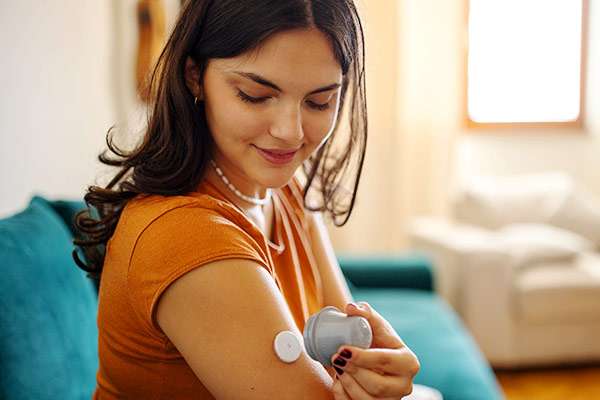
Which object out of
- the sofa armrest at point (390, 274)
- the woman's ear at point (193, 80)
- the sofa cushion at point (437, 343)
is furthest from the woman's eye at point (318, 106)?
the sofa armrest at point (390, 274)

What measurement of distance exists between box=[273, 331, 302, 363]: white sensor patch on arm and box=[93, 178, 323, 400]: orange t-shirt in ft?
0.29

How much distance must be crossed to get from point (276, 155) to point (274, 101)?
8 centimetres

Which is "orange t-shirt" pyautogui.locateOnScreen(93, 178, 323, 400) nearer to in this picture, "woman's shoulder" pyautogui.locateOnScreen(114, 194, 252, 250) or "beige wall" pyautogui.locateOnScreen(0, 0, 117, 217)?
"woman's shoulder" pyautogui.locateOnScreen(114, 194, 252, 250)

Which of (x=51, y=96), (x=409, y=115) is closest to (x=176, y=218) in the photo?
(x=51, y=96)

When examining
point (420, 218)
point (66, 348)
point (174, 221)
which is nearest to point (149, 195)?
point (174, 221)

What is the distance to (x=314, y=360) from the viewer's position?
916 millimetres

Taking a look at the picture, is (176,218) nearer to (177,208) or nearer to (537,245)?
(177,208)

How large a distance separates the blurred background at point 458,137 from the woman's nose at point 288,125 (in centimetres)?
100

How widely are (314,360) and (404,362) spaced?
0.11m

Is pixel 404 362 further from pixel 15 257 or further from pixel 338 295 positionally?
pixel 15 257

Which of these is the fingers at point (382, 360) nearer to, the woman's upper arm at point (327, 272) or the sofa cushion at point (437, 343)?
the woman's upper arm at point (327, 272)

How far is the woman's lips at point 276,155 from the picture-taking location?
38.4 inches

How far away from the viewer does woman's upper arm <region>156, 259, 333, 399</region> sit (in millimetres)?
834

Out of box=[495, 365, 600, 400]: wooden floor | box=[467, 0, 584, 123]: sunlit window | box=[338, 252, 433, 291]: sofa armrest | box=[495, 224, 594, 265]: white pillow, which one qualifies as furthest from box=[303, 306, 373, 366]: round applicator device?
box=[467, 0, 584, 123]: sunlit window
